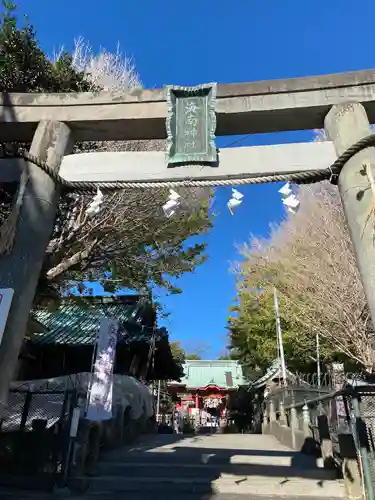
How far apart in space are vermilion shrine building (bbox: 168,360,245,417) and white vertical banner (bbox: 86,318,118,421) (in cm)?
2274

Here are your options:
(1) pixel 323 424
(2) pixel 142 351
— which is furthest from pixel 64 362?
(1) pixel 323 424

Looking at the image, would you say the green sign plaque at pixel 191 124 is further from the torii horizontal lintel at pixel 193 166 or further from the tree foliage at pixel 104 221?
the tree foliage at pixel 104 221

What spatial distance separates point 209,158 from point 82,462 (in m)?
6.23

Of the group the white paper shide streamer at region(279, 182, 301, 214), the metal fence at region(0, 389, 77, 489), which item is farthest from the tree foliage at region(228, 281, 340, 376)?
the white paper shide streamer at region(279, 182, 301, 214)

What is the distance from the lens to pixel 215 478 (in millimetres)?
7191

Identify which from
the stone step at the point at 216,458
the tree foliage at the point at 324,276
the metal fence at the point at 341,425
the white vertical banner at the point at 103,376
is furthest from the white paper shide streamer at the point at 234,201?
the tree foliage at the point at 324,276

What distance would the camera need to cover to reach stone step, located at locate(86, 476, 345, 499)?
261 inches

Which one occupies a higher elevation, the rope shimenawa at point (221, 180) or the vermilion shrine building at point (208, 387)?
the vermilion shrine building at point (208, 387)

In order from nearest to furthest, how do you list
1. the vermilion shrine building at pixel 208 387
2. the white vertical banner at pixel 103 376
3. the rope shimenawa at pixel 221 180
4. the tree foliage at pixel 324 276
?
the rope shimenawa at pixel 221 180 → the white vertical banner at pixel 103 376 → the tree foliage at pixel 324 276 → the vermilion shrine building at pixel 208 387

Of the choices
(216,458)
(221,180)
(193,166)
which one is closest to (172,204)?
(193,166)

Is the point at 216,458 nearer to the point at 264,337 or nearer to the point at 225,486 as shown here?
the point at 225,486

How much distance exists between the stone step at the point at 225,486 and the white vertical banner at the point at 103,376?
177 cm

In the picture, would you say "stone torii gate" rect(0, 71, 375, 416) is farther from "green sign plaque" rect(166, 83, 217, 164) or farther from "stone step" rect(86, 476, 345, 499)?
"stone step" rect(86, 476, 345, 499)

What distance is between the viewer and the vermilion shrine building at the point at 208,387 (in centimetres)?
3278
